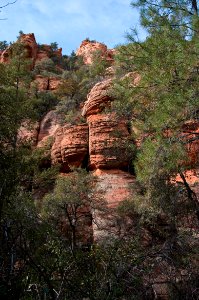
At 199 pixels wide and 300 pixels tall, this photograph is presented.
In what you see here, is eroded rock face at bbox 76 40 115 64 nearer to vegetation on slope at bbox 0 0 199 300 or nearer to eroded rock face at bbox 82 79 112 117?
eroded rock face at bbox 82 79 112 117

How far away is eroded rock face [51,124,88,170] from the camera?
19.7m

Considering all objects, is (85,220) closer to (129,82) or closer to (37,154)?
(37,154)

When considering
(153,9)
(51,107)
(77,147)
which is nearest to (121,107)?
(153,9)

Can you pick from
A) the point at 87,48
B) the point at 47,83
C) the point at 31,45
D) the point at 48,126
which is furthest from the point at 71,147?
the point at 87,48

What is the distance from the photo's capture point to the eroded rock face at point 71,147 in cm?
1970

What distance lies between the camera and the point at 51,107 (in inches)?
1109

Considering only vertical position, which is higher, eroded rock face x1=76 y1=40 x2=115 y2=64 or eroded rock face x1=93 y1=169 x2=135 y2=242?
eroded rock face x1=76 y1=40 x2=115 y2=64

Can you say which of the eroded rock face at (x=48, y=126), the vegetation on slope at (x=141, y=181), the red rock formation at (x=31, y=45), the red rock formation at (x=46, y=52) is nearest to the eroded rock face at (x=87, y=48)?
the red rock formation at (x=46, y=52)

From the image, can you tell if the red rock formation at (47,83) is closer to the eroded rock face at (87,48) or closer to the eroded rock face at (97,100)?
the eroded rock face at (97,100)

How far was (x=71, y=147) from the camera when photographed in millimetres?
19859

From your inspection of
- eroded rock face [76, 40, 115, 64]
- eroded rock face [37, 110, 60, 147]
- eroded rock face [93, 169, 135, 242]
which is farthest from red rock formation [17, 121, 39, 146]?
eroded rock face [76, 40, 115, 64]

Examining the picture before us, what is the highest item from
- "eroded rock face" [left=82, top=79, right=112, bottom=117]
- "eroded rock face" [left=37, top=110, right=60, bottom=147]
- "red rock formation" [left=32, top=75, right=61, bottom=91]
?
"red rock formation" [left=32, top=75, right=61, bottom=91]

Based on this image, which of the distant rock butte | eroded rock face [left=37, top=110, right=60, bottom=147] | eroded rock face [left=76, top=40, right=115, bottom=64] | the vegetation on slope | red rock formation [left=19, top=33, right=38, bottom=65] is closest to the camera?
the vegetation on slope

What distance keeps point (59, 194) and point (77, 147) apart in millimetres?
5012
